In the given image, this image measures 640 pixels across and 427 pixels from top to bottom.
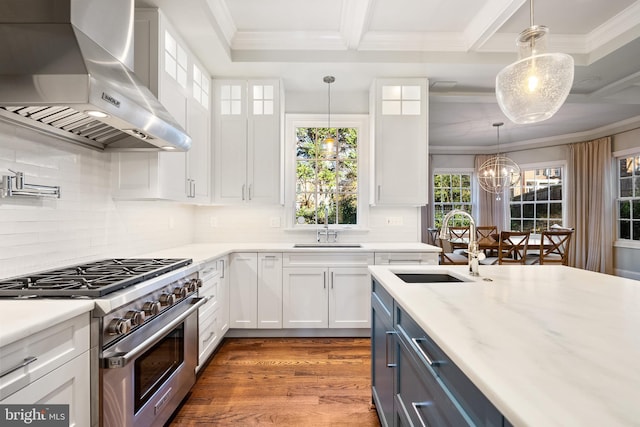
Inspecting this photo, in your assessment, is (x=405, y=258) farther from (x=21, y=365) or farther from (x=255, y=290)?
(x=21, y=365)

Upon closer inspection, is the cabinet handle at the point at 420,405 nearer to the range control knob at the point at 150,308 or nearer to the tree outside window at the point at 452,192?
the range control knob at the point at 150,308

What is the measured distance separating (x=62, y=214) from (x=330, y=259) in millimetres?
2048

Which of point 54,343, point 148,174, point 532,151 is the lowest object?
point 54,343

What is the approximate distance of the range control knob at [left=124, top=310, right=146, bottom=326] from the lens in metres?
1.36

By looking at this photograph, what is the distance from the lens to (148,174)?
2.14 metres

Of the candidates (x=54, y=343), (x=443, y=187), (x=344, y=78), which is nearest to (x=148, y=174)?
(x=54, y=343)

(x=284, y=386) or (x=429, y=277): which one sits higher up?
(x=429, y=277)

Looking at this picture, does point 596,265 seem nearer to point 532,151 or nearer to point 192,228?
point 532,151

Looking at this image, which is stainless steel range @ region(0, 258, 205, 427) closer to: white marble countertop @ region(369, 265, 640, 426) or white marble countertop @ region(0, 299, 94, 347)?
white marble countertop @ region(0, 299, 94, 347)

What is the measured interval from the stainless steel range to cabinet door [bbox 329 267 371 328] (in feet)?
4.47

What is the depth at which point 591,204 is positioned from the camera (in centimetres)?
555

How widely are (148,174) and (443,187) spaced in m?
6.36

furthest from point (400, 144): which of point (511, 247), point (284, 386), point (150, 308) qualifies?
point (150, 308)

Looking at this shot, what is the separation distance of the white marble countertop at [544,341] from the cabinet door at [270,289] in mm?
1653
